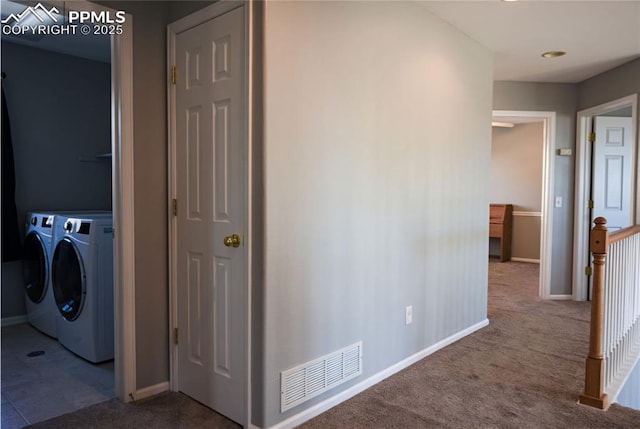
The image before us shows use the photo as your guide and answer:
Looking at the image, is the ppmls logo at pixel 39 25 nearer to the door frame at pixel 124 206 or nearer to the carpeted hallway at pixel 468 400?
the door frame at pixel 124 206

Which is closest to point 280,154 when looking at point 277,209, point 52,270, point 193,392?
point 277,209

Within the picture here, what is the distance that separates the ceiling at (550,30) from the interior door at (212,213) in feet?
4.58

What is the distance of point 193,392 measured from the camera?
7.96 ft

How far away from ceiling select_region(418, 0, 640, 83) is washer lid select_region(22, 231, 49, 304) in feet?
10.5

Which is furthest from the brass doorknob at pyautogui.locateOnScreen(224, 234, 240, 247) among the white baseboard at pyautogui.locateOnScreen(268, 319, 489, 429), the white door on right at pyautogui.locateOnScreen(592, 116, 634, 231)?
the white door on right at pyautogui.locateOnScreen(592, 116, 634, 231)

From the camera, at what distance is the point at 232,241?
2135 mm

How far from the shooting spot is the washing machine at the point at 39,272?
330cm

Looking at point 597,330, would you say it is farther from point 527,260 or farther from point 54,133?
point 527,260

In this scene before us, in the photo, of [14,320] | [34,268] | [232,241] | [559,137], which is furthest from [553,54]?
[14,320]

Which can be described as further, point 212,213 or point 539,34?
point 539,34

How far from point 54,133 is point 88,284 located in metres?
1.80

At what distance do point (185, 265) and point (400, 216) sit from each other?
129 cm

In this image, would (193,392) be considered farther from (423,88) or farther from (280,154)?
(423,88)

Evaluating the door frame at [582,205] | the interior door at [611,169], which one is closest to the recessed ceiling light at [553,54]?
the door frame at [582,205]
